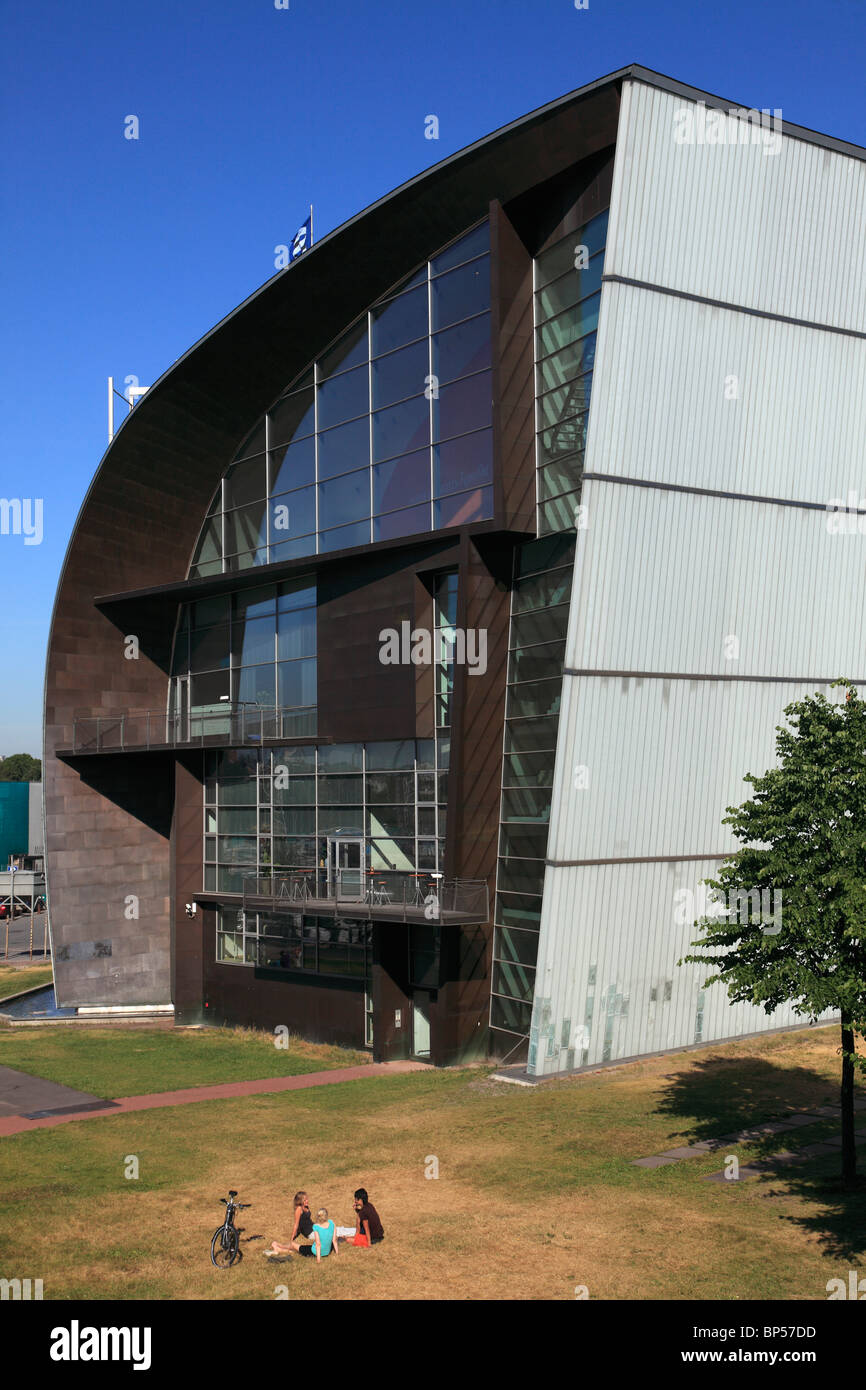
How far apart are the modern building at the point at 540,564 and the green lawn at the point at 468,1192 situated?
342 cm

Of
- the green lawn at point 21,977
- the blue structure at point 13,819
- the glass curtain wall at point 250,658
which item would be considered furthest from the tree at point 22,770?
the glass curtain wall at point 250,658

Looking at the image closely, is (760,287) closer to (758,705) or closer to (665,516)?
(665,516)

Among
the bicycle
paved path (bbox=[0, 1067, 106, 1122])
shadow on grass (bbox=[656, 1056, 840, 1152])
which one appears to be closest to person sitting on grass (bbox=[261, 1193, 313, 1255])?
the bicycle

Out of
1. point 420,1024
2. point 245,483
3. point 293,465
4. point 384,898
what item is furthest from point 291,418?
point 420,1024

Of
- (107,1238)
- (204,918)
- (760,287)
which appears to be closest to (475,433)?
→ (760,287)

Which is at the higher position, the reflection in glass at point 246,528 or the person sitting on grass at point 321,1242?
the reflection in glass at point 246,528

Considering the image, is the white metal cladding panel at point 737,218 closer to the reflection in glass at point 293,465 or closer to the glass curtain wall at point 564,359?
the glass curtain wall at point 564,359

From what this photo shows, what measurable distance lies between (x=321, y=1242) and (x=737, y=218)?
2277 cm

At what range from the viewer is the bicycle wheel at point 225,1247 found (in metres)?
14.4

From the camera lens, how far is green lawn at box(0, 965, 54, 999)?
44.2 meters

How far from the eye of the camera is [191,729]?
38625mm

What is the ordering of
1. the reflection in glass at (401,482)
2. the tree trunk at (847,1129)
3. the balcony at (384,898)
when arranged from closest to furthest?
the tree trunk at (847,1129), the balcony at (384,898), the reflection in glass at (401,482)

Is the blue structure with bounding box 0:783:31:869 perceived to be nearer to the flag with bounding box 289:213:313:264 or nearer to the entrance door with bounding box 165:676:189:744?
the entrance door with bounding box 165:676:189:744

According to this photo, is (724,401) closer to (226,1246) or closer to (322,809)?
(322,809)
